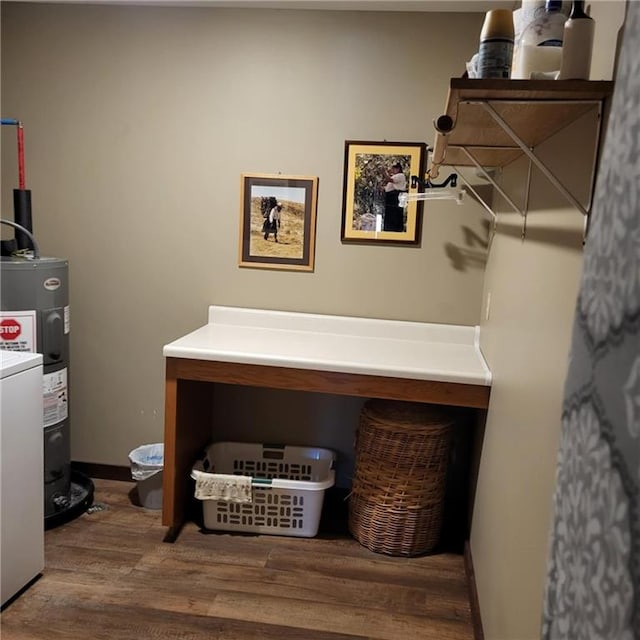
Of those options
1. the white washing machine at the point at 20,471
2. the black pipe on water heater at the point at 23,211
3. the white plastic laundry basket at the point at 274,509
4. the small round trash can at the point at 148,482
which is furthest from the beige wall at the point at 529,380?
the black pipe on water heater at the point at 23,211

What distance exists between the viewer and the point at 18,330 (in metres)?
2.39

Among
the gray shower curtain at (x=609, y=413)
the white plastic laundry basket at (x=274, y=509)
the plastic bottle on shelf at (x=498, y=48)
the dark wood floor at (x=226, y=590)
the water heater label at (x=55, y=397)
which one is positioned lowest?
the dark wood floor at (x=226, y=590)

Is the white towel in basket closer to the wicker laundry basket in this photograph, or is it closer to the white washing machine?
the wicker laundry basket

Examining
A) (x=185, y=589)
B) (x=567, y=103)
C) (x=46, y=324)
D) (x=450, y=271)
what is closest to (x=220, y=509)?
(x=185, y=589)

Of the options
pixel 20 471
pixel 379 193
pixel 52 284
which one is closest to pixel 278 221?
pixel 379 193

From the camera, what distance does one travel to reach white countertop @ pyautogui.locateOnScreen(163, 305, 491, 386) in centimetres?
227

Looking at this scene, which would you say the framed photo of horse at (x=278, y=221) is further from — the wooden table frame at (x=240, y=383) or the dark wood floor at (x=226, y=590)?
the dark wood floor at (x=226, y=590)

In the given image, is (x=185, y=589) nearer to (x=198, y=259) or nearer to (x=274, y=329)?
(x=274, y=329)

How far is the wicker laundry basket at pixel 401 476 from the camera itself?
2416 mm

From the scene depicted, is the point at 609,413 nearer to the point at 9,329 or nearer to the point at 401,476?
the point at 401,476

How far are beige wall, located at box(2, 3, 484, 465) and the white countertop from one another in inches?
2.4

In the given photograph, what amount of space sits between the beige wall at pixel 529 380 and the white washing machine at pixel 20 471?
1519 mm

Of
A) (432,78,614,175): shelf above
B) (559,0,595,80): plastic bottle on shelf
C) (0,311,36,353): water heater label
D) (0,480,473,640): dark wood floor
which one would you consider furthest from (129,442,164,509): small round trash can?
(559,0,595,80): plastic bottle on shelf

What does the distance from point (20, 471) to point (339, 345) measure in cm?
129
